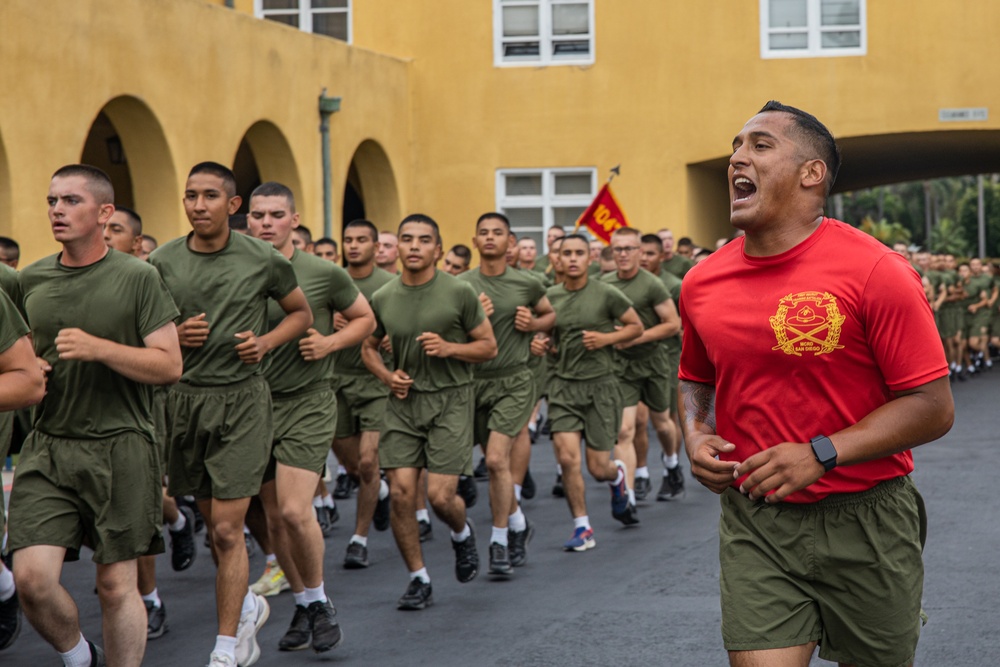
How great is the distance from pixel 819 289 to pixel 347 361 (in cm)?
747

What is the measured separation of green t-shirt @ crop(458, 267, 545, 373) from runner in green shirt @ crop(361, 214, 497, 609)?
111cm

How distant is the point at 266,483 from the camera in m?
7.93

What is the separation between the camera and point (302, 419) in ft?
26.4

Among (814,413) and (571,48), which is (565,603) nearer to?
(814,413)

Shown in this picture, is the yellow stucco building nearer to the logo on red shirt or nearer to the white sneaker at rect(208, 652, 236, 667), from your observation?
the white sneaker at rect(208, 652, 236, 667)

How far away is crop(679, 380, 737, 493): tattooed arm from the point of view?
4344 millimetres

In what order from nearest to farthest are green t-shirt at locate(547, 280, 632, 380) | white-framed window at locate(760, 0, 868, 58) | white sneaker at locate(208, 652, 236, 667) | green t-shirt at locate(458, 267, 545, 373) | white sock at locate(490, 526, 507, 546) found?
white sneaker at locate(208, 652, 236, 667), white sock at locate(490, 526, 507, 546), green t-shirt at locate(458, 267, 545, 373), green t-shirt at locate(547, 280, 632, 380), white-framed window at locate(760, 0, 868, 58)

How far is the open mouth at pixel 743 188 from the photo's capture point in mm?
4309

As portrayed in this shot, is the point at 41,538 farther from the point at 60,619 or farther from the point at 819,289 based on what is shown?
the point at 819,289

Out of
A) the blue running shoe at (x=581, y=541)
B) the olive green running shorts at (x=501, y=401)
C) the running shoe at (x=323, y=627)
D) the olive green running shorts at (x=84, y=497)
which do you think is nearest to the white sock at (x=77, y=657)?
the olive green running shorts at (x=84, y=497)

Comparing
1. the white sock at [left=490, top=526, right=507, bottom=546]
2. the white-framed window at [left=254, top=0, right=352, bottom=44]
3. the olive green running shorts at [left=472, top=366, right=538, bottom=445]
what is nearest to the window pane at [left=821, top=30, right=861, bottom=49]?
the white-framed window at [left=254, top=0, right=352, bottom=44]

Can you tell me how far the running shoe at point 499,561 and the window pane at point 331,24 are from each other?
18.2 meters

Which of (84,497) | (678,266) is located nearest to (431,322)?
(84,497)

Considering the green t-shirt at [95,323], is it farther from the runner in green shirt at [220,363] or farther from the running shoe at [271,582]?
the running shoe at [271,582]
